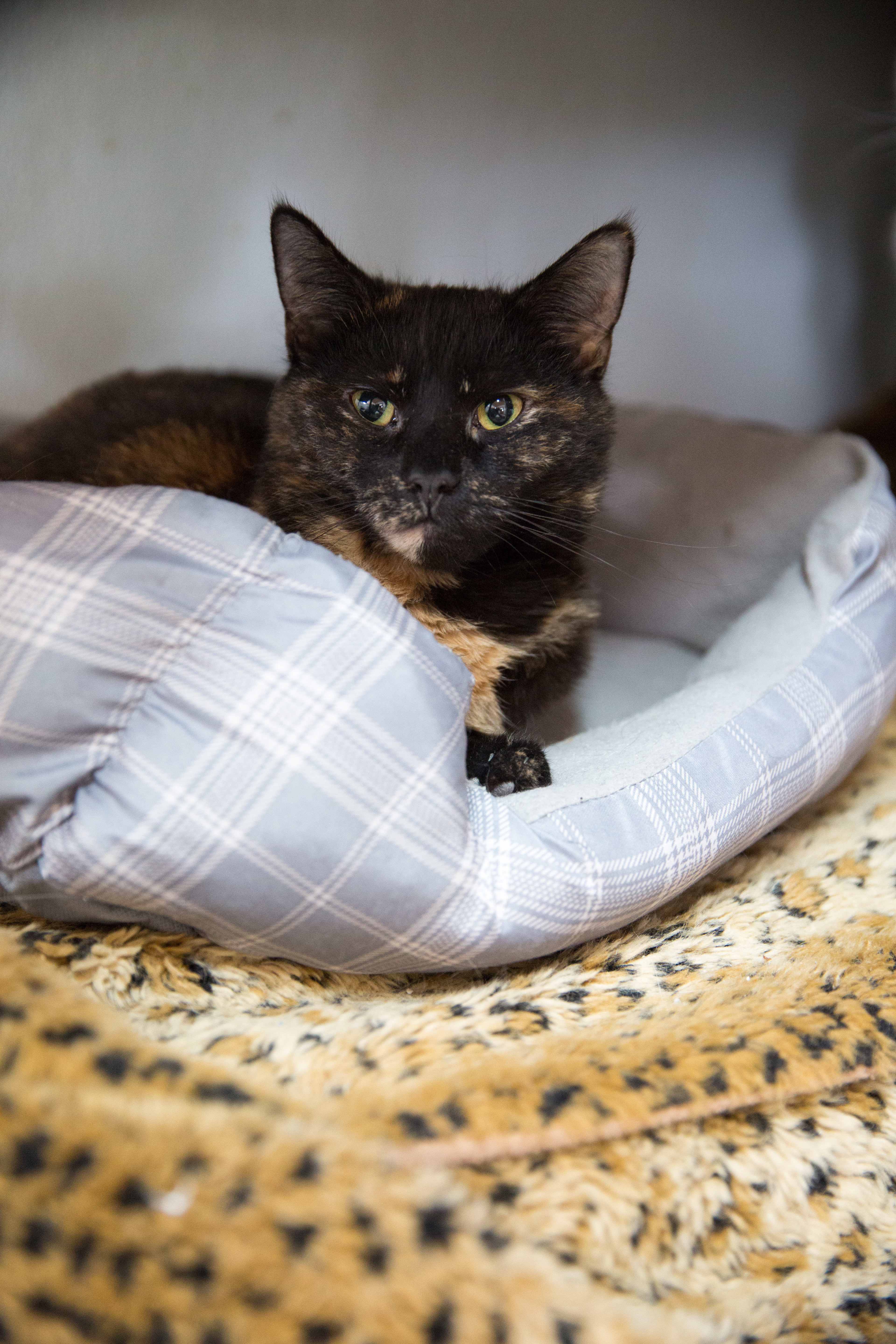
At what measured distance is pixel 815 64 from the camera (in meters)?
1.86

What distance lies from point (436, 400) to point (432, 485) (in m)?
0.12

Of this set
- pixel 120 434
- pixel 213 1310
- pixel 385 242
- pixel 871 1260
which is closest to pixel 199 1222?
pixel 213 1310

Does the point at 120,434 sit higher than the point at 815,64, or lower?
lower

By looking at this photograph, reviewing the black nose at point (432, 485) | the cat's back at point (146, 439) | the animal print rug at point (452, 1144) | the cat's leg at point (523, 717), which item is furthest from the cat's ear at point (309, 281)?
the animal print rug at point (452, 1144)

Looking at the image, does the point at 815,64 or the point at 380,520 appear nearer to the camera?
the point at 380,520

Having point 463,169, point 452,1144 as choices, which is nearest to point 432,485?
point 452,1144

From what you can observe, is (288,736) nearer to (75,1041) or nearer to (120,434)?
(75,1041)

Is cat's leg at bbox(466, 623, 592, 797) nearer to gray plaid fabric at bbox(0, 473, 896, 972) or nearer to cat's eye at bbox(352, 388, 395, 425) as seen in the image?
gray plaid fabric at bbox(0, 473, 896, 972)

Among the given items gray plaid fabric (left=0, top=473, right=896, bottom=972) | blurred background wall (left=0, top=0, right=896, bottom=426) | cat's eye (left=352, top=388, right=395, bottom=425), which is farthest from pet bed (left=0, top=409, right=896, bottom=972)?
blurred background wall (left=0, top=0, right=896, bottom=426)

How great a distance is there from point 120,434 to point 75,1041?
0.77 meters

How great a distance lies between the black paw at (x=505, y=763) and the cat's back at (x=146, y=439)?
0.44 m

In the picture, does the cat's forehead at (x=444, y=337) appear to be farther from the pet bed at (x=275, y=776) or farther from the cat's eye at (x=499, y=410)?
the pet bed at (x=275, y=776)

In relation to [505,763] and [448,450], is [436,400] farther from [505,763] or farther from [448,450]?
[505,763]

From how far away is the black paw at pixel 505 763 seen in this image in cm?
102
